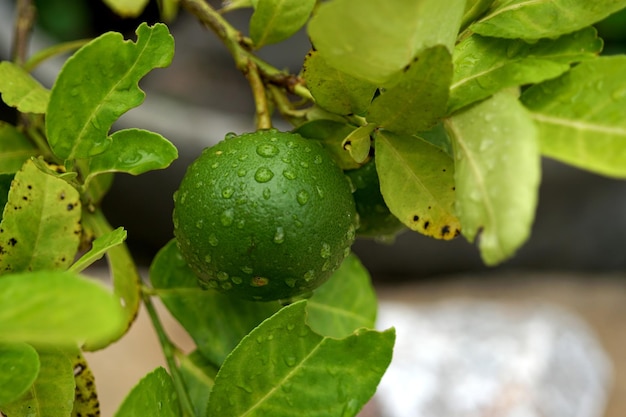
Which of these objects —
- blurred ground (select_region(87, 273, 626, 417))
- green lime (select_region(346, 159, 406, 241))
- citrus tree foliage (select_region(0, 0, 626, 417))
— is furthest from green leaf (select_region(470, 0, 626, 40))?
blurred ground (select_region(87, 273, 626, 417))

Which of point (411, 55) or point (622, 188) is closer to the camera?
point (411, 55)

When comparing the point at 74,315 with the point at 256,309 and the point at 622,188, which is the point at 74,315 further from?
the point at 622,188

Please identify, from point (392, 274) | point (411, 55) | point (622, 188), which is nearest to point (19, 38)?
point (411, 55)

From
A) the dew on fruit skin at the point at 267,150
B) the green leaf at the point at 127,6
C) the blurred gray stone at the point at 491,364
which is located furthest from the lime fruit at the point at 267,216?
the blurred gray stone at the point at 491,364

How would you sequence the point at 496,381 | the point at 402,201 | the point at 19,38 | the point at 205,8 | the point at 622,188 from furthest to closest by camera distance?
the point at 622,188, the point at 496,381, the point at 19,38, the point at 205,8, the point at 402,201

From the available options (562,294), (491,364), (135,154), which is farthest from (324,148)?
(562,294)

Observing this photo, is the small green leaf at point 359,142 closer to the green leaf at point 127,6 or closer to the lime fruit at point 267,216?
the lime fruit at point 267,216
